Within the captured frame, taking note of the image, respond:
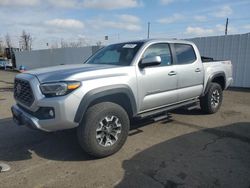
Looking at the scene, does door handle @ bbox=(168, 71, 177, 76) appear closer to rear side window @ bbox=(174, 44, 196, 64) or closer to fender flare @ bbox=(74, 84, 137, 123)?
rear side window @ bbox=(174, 44, 196, 64)

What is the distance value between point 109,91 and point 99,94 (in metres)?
0.19

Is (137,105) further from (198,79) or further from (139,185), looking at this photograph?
(198,79)

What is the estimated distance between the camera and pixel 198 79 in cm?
566

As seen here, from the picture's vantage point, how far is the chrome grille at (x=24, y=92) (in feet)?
12.0

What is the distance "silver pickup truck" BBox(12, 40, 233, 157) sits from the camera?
344 cm

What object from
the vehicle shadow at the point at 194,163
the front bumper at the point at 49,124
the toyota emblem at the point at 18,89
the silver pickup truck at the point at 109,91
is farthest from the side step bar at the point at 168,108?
the toyota emblem at the point at 18,89

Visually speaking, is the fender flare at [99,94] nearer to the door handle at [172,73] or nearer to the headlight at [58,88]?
the headlight at [58,88]

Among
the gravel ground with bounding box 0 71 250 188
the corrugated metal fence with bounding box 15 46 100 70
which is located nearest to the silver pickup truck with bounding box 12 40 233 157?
the gravel ground with bounding box 0 71 250 188

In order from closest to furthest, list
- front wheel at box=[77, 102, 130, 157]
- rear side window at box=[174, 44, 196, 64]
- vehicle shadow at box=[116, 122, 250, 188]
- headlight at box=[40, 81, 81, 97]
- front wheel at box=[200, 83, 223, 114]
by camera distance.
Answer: vehicle shadow at box=[116, 122, 250, 188]
headlight at box=[40, 81, 81, 97]
front wheel at box=[77, 102, 130, 157]
rear side window at box=[174, 44, 196, 64]
front wheel at box=[200, 83, 223, 114]

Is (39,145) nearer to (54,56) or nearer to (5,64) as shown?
(54,56)

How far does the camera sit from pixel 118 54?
484 centimetres

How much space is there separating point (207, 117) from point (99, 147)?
3.52 metres

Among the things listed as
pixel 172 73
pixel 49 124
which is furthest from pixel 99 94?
pixel 172 73

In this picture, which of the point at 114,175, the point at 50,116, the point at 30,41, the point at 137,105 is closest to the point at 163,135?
the point at 137,105
